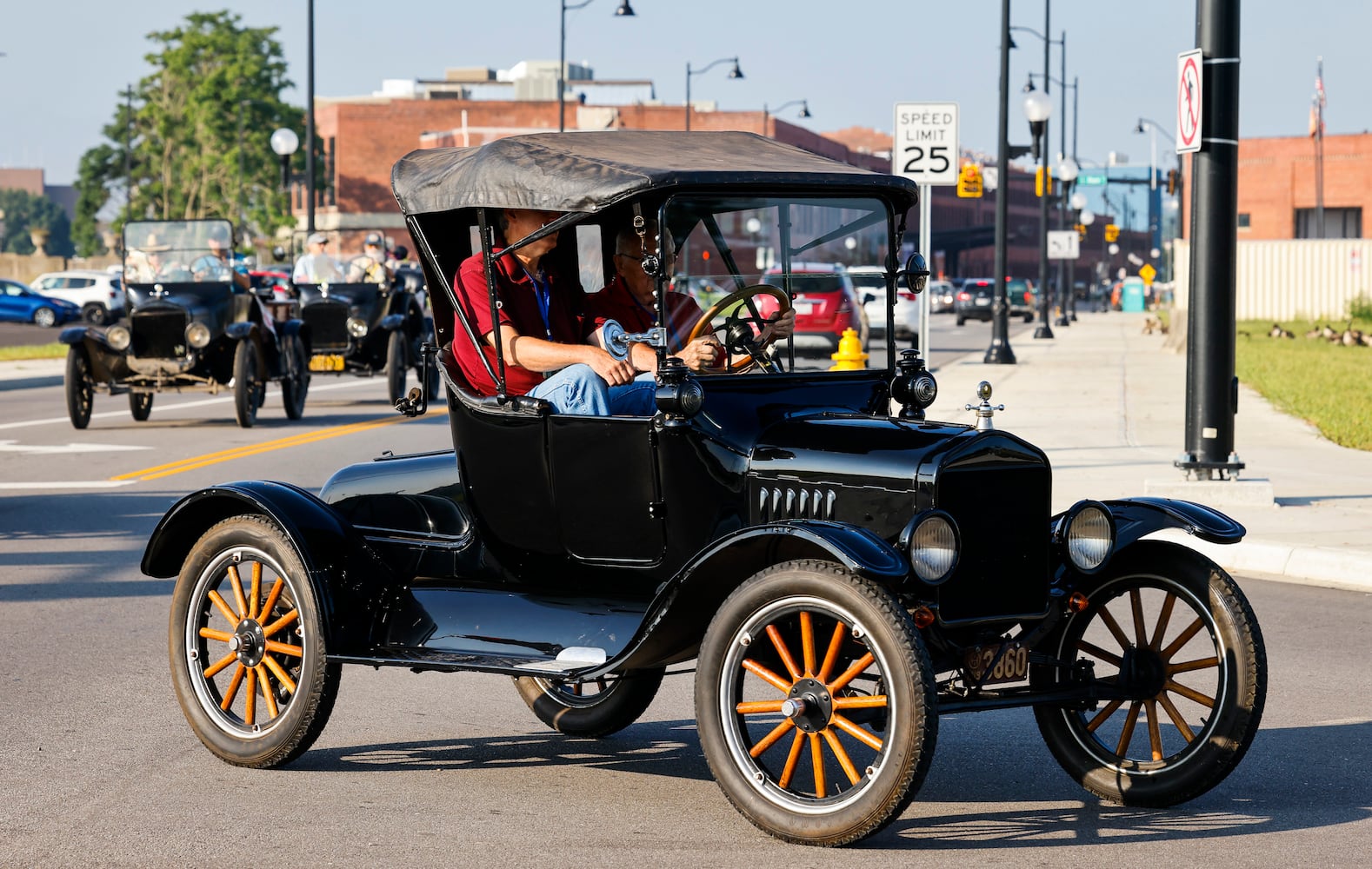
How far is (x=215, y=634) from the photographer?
5.90 m

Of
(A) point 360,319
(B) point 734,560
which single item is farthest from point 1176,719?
(A) point 360,319

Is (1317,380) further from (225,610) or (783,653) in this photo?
(783,653)

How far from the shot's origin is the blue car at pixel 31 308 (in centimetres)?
5866

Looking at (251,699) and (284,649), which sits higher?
(284,649)

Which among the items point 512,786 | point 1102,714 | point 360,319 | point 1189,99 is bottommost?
point 512,786

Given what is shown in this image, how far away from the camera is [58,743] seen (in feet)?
20.0

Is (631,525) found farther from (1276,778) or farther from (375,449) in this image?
(375,449)

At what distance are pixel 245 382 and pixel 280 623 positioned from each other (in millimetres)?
13447

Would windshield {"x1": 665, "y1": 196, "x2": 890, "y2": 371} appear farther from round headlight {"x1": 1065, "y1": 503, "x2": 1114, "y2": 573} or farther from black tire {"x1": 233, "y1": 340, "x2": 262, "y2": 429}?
black tire {"x1": 233, "y1": 340, "x2": 262, "y2": 429}

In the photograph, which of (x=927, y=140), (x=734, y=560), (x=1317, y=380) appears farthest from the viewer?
(x=1317, y=380)

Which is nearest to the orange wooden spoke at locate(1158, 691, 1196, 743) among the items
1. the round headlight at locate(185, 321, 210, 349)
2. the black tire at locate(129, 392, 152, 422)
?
the round headlight at locate(185, 321, 210, 349)

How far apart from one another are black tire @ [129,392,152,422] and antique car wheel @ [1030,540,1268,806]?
16.3m

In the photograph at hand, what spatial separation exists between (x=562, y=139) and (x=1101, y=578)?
7.23 ft

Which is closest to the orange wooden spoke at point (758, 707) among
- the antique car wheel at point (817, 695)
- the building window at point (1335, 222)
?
the antique car wheel at point (817, 695)
